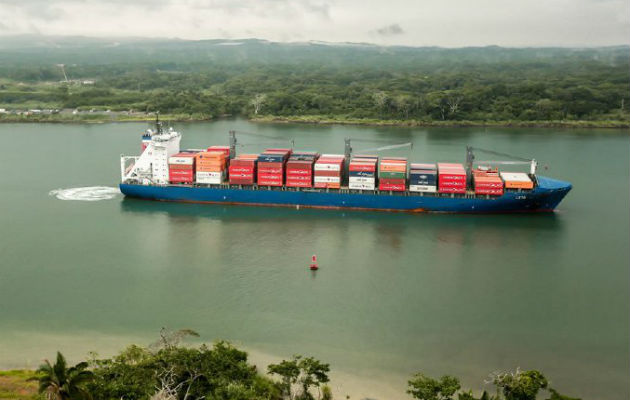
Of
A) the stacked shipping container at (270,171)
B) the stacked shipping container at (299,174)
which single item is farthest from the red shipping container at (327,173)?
the stacked shipping container at (270,171)

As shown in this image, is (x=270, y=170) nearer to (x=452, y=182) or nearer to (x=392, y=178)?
(x=392, y=178)

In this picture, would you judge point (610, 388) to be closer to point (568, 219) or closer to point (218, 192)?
point (568, 219)

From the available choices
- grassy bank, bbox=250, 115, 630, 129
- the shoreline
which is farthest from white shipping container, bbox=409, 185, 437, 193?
grassy bank, bbox=250, 115, 630, 129

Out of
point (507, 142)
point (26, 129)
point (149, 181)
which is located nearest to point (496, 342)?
point (149, 181)

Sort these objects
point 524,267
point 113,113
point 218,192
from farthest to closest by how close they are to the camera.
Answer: point 113,113
point 218,192
point 524,267

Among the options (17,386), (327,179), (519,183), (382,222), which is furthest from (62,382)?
(519,183)
